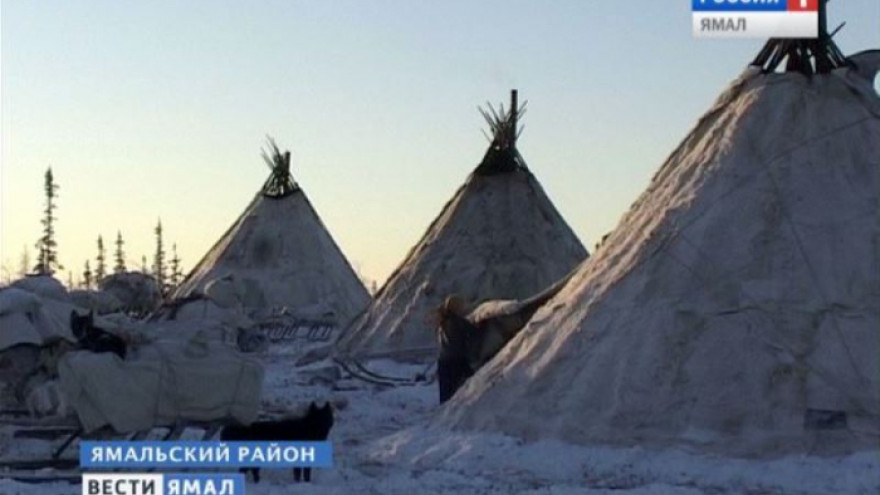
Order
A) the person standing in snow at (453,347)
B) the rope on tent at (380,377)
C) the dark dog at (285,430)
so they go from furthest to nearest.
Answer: the rope on tent at (380,377)
the person standing in snow at (453,347)
the dark dog at (285,430)

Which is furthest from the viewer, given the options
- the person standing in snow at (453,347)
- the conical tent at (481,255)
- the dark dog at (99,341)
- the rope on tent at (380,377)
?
the conical tent at (481,255)

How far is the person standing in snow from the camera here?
76.7ft

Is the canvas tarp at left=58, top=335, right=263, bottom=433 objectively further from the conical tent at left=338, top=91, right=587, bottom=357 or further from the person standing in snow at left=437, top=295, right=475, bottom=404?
the conical tent at left=338, top=91, right=587, bottom=357

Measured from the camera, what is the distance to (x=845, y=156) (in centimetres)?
1883

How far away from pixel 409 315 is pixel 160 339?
16576 millimetres

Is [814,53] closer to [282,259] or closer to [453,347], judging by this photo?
[453,347]

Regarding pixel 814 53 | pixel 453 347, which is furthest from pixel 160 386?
pixel 814 53

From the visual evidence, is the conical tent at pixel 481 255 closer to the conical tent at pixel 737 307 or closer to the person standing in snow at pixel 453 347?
the person standing in snow at pixel 453 347

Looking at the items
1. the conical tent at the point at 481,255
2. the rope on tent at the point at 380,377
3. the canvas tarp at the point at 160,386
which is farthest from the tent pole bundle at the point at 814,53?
the conical tent at the point at 481,255

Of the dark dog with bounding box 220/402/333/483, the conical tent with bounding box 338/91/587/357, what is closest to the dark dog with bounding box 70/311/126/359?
the dark dog with bounding box 220/402/333/483

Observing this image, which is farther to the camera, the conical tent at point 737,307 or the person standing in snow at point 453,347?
the person standing in snow at point 453,347

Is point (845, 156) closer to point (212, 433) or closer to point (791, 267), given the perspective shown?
point (791, 267)

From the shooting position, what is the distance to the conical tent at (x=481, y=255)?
114ft

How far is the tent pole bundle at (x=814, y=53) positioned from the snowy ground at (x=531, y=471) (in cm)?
633
